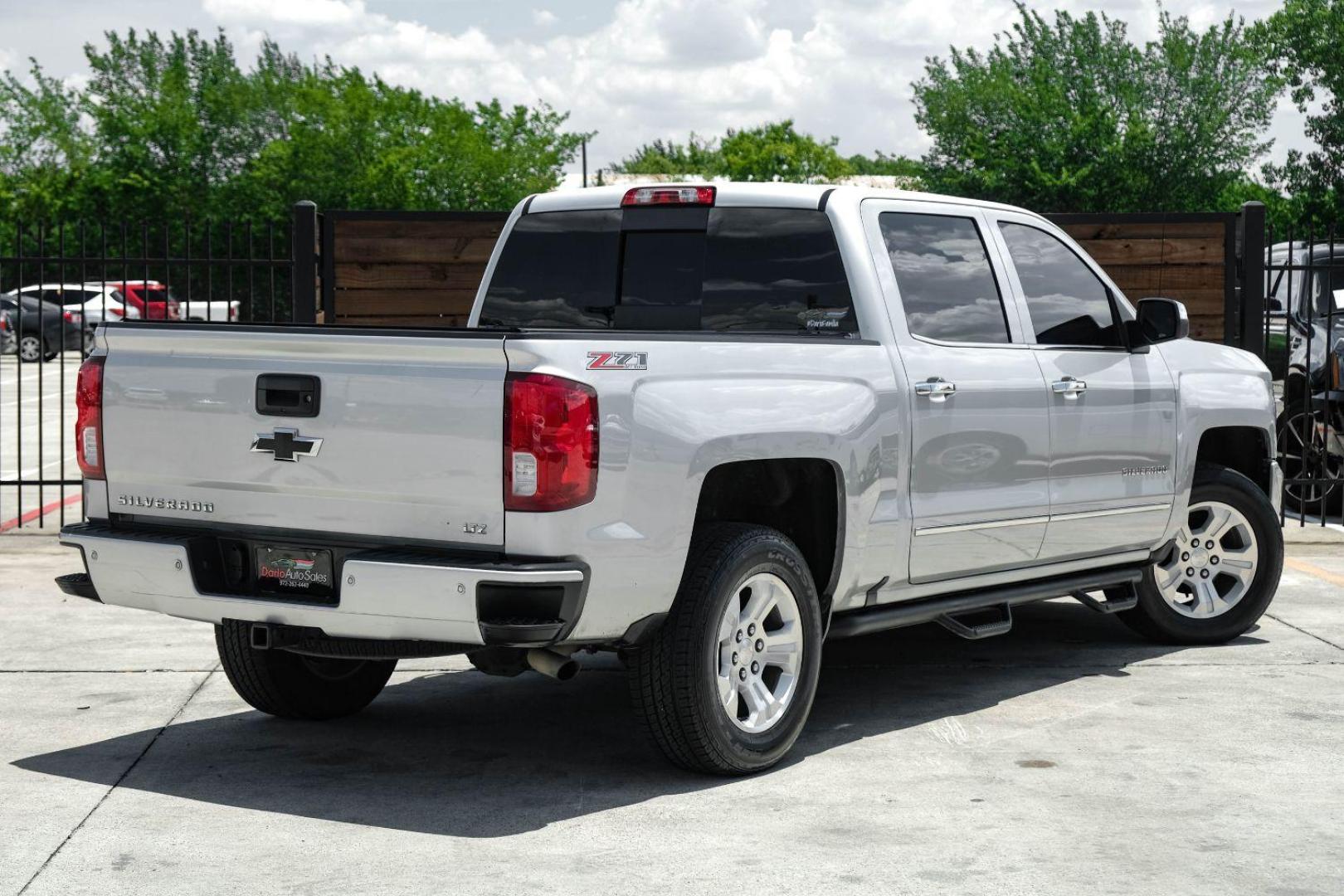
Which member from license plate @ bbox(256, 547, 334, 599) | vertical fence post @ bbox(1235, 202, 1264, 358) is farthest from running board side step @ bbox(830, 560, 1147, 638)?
vertical fence post @ bbox(1235, 202, 1264, 358)

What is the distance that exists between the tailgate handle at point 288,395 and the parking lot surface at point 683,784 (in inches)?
50.0

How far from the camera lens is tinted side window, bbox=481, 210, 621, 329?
7059mm

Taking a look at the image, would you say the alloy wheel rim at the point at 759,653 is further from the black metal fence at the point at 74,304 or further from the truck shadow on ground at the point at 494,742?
the black metal fence at the point at 74,304

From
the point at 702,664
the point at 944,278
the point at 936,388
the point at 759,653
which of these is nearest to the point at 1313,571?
the point at 944,278

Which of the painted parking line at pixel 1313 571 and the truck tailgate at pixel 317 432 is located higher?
the truck tailgate at pixel 317 432

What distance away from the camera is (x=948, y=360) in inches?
262

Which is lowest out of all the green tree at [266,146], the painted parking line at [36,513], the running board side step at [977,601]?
the painted parking line at [36,513]

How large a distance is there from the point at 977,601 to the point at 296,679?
8.89 feet

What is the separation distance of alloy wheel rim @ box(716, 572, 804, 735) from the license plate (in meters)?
1.29

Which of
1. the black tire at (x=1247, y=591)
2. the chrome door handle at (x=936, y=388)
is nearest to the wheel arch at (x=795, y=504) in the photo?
the chrome door handle at (x=936, y=388)

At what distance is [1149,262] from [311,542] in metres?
8.17

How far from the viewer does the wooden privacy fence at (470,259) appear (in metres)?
11.9

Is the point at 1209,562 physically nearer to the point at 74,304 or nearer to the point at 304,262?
the point at 304,262

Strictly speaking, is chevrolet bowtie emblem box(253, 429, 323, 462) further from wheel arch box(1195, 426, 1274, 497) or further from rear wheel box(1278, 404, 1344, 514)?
rear wheel box(1278, 404, 1344, 514)
